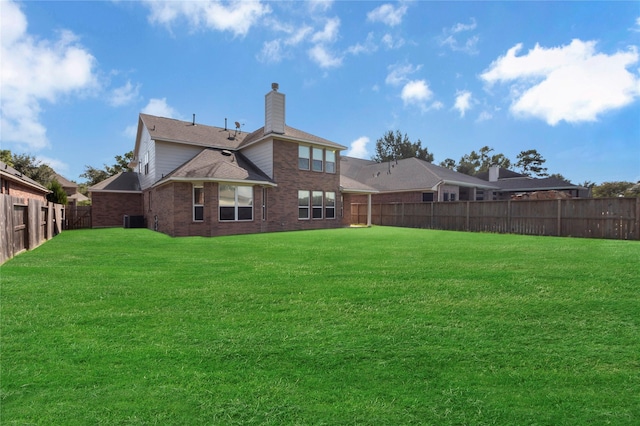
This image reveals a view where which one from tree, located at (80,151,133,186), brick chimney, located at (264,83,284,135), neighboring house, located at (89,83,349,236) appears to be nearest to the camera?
neighboring house, located at (89,83,349,236)

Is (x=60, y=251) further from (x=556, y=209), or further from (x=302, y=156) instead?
(x=556, y=209)

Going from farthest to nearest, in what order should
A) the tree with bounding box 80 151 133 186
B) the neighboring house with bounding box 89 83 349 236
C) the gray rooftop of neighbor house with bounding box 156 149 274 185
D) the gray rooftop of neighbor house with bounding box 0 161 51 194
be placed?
the tree with bounding box 80 151 133 186, the neighboring house with bounding box 89 83 349 236, the gray rooftop of neighbor house with bounding box 156 149 274 185, the gray rooftop of neighbor house with bounding box 0 161 51 194

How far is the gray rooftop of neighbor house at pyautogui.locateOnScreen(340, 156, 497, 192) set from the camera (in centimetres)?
2770

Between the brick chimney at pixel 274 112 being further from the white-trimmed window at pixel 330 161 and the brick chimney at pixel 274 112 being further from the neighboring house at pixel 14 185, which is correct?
the neighboring house at pixel 14 185

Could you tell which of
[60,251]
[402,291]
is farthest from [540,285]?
[60,251]

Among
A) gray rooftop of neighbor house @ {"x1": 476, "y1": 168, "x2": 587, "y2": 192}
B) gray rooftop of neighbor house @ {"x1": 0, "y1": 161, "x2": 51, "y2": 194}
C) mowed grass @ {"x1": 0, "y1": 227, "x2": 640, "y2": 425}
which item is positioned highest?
gray rooftop of neighbor house @ {"x1": 476, "y1": 168, "x2": 587, "y2": 192}

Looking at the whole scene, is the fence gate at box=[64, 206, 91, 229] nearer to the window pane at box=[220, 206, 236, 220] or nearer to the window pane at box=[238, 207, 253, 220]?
the window pane at box=[220, 206, 236, 220]

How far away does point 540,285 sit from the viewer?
5812 mm

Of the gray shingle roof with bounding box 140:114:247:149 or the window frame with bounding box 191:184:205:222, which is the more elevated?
the gray shingle roof with bounding box 140:114:247:149

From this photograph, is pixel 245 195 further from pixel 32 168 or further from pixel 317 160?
pixel 32 168

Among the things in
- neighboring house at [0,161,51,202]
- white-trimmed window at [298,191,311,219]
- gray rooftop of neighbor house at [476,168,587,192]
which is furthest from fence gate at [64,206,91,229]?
gray rooftop of neighbor house at [476,168,587,192]

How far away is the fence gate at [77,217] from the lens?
22609 mm

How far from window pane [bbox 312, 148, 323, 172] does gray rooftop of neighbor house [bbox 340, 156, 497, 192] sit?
9708mm

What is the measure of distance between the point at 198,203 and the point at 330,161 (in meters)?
8.87
